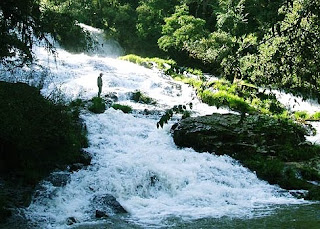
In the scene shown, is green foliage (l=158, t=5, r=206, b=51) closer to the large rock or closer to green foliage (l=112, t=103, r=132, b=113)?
green foliage (l=112, t=103, r=132, b=113)

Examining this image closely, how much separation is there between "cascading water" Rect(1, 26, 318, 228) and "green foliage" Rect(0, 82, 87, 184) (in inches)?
26.5

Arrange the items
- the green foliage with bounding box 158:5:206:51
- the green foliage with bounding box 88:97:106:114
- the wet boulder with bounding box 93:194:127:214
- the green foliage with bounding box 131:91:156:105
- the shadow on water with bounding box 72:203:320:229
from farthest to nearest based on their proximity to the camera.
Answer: the green foliage with bounding box 158:5:206:51, the green foliage with bounding box 131:91:156:105, the green foliage with bounding box 88:97:106:114, the wet boulder with bounding box 93:194:127:214, the shadow on water with bounding box 72:203:320:229

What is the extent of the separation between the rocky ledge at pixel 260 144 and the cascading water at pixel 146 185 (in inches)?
18.1

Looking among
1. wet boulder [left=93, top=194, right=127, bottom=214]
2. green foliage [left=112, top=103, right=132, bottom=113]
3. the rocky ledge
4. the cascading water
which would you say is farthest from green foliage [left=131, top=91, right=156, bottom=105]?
wet boulder [left=93, top=194, right=127, bottom=214]

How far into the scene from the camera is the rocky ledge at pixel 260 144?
11.9 m

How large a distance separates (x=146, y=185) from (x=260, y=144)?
5.25 metres

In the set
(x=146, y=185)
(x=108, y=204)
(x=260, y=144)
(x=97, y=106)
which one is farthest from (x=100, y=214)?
(x=97, y=106)

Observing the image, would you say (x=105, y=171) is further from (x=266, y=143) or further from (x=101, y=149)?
(x=266, y=143)

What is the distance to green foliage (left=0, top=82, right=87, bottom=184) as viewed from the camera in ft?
29.5

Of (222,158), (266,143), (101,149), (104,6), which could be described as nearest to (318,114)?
(266,143)

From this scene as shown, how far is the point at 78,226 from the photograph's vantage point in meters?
7.79

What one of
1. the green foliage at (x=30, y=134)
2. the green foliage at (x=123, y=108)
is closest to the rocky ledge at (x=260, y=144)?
the green foliage at (x=123, y=108)

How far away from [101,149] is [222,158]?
4.09 metres

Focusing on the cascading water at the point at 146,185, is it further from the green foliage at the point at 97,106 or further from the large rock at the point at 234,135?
the large rock at the point at 234,135
